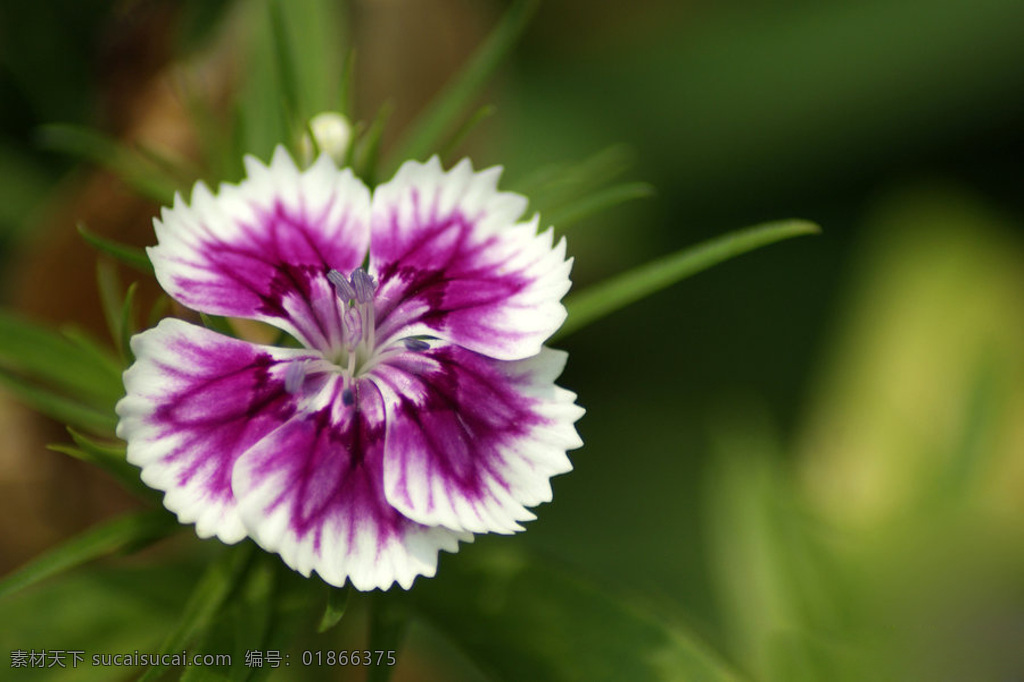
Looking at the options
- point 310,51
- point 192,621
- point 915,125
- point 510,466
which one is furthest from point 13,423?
point 915,125

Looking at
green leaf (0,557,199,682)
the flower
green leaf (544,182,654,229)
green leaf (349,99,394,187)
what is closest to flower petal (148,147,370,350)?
the flower

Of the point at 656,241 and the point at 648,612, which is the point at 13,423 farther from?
the point at 656,241

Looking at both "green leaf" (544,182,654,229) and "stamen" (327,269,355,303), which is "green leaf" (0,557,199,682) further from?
"green leaf" (544,182,654,229)

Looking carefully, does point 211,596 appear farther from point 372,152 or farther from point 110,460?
point 372,152

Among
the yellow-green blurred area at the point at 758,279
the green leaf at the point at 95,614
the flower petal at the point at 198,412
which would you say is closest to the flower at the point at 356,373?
the flower petal at the point at 198,412

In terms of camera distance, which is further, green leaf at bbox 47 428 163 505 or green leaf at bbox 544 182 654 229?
green leaf at bbox 544 182 654 229

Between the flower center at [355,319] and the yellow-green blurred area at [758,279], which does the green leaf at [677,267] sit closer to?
the flower center at [355,319]
